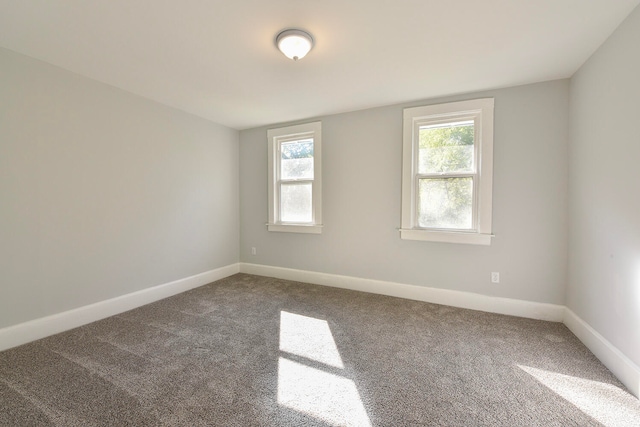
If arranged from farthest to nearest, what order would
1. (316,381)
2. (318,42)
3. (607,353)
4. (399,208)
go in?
(399,208) < (318,42) < (607,353) < (316,381)

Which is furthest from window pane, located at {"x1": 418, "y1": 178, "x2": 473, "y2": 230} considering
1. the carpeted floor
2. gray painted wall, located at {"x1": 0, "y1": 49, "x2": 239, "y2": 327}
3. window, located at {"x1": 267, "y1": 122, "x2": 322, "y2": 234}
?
gray painted wall, located at {"x1": 0, "y1": 49, "x2": 239, "y2": 327}

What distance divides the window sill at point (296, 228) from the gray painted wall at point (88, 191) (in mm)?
1067

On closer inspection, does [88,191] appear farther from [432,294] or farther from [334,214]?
[432,294]

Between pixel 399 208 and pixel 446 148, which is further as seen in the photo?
pixel 399 208

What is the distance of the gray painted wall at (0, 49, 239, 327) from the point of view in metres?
2.11

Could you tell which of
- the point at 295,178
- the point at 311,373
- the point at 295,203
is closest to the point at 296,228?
the point at 295,203

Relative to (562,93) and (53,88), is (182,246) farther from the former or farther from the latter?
(562,93)

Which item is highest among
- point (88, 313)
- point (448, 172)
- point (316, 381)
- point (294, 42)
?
point (294, 42)

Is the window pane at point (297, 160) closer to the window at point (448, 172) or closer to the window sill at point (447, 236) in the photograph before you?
the window at point (448, 172)

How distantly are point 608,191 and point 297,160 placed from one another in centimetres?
327

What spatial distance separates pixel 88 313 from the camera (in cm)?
251

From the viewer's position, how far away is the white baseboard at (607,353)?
1593 mm

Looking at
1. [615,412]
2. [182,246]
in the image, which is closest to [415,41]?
[615,412]

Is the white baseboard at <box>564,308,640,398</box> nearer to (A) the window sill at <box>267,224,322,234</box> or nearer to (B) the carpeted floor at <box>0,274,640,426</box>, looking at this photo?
(B) the carpeted floor at <box>0,274,640,426</box>
